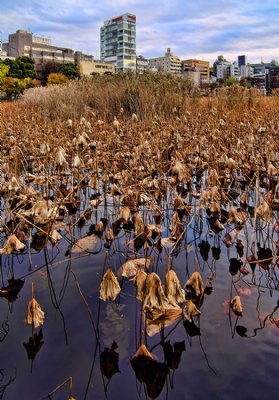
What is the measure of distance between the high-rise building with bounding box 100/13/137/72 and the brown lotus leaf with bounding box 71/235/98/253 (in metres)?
116

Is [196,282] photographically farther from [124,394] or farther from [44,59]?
[44,59]

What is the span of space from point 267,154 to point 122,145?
2243 millimetres

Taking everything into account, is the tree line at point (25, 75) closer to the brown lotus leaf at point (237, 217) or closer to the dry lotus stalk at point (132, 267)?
the brown lotus leaf at point (237, 217)

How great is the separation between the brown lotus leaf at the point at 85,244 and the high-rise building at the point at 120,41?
116 metres

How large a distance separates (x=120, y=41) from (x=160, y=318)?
126 metres

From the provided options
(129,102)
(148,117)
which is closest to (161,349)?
(148,117)

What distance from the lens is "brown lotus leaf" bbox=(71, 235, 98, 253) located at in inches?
113

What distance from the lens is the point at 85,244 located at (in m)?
2.97

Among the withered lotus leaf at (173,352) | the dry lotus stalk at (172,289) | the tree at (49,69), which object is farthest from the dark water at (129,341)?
the tree at (49,69)

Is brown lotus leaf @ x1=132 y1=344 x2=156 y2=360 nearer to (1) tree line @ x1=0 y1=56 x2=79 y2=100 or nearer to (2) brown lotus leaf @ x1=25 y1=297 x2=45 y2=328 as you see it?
(2) brown lotus leaf @ x1=25 y1=297 x2=45 y2=328

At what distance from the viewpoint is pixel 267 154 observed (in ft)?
15.1

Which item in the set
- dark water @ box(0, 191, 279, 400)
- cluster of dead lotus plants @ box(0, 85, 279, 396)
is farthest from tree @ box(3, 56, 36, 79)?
dark water @ box(0, 191, 279, 400)

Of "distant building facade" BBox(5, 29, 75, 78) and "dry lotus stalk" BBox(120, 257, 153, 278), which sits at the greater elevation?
"distant building facade" BBox(5, 29, 75, 78)

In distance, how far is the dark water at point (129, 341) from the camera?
4.93 ft
